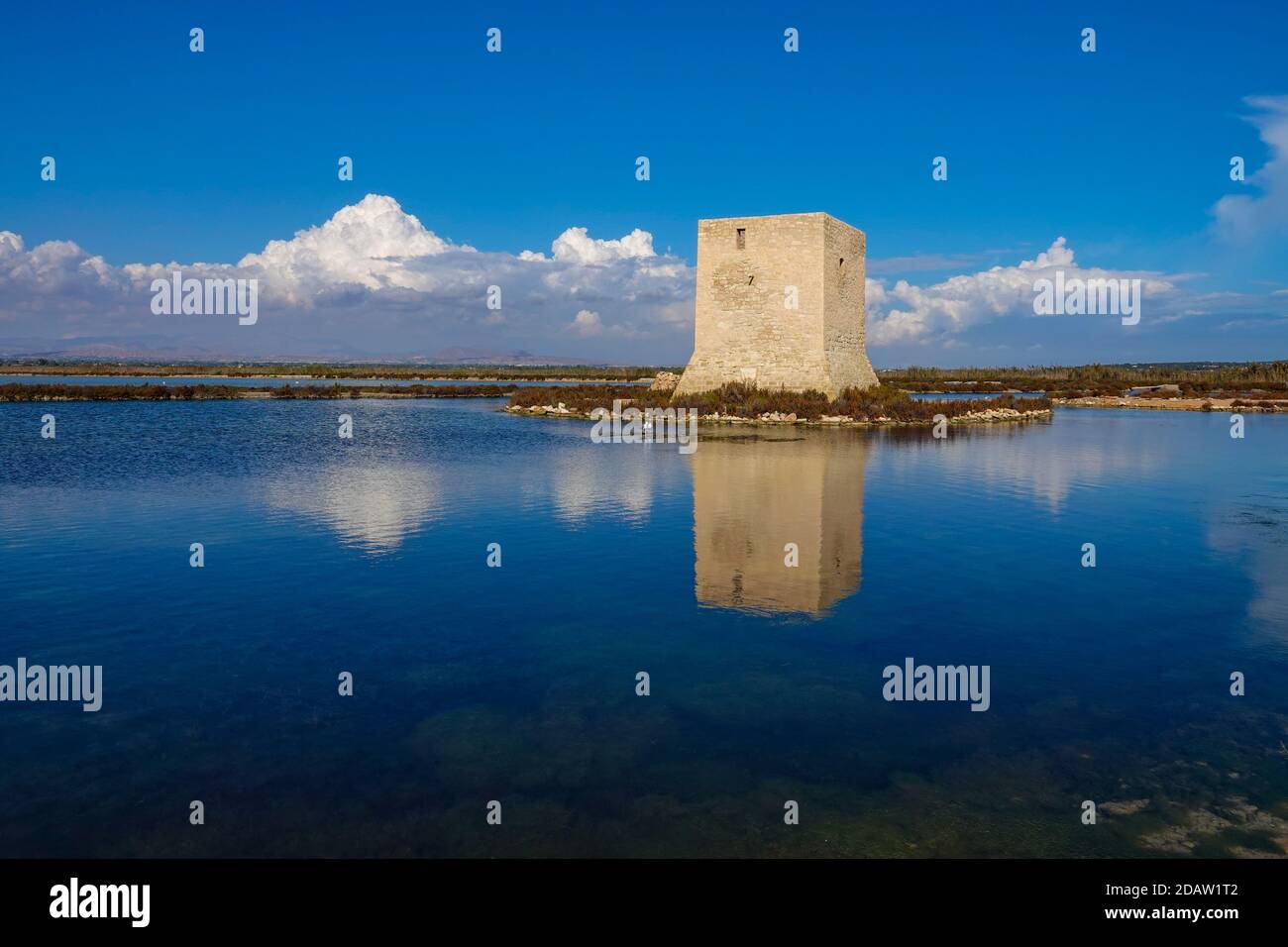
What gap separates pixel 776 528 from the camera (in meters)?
9.91

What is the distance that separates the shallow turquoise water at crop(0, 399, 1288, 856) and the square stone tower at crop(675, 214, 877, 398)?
56.9 ft

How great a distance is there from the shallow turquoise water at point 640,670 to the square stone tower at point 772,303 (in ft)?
56.9

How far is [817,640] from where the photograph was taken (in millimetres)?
6074

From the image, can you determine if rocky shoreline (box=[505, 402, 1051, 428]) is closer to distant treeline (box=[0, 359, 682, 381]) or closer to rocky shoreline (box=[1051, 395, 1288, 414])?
rocky shoreline (box=[1051, 395, 1288, 414])

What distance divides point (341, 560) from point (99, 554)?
2457 millimetres

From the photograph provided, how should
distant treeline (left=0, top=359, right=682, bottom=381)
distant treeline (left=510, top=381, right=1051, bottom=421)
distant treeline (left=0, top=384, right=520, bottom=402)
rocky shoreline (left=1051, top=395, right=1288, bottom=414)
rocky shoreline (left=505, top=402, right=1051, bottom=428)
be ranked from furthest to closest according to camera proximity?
1. distant treeline (left=0, top=359, right=682, bottom=381)
2. distant treeline (left=0, top=384, right=520, bottom=402)
3. rocky shoreline (left=1051, top=395, right=1288, bottom=414)
4. distant treeline (left=510, top=381, right=1051, bottom=421)
5. rocky shoreline (left=505, top=402, right=1051, bottom=428)

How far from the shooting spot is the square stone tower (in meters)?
28.9

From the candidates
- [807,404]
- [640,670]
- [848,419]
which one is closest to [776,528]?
[640,670]
